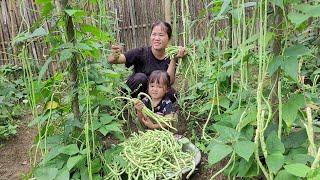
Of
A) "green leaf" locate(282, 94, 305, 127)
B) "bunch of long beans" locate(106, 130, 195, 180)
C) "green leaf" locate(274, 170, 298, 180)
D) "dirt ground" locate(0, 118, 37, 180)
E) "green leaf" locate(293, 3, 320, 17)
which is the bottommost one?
"dirt ground" locate(0, 118, 37, 180)

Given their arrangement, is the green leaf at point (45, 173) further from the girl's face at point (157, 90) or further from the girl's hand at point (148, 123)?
the girl's face at point (157, 90)

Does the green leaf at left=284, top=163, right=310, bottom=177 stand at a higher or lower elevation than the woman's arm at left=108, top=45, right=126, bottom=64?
lower

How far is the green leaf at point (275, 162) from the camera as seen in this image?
48.8 inches

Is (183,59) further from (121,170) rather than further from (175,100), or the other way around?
(121,170)

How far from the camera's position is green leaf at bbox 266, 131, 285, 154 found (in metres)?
1.30

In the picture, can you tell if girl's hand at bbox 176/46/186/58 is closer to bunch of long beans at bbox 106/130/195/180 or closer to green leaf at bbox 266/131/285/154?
bunch of long beans at bbox 106/130/195/180

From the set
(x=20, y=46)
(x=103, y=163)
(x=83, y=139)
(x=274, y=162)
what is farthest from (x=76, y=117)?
(x=274, y=162)

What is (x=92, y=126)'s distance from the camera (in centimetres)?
158

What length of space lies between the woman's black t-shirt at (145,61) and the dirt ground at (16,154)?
35.4 inches

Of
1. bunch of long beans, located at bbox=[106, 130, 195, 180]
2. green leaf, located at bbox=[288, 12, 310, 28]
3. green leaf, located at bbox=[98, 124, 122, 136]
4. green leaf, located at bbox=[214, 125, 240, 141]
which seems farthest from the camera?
bunch of long beans, located at bbox=[106, 130, 195, 180]

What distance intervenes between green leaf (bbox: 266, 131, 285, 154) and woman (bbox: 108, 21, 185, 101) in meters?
1.29

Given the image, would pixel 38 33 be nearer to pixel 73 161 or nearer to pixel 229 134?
pixel 73 161

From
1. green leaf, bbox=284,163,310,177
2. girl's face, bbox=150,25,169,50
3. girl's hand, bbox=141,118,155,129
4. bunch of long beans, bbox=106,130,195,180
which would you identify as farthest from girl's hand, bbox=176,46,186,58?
green leaf, bbox=284,163,310,177

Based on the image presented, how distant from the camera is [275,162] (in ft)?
4.13
